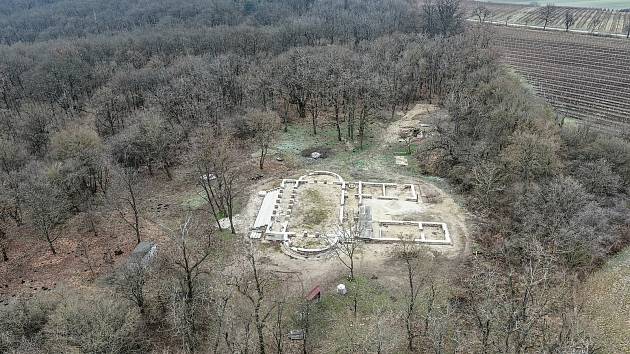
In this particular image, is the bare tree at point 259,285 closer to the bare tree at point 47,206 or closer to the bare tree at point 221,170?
the bare tree at point 221,170

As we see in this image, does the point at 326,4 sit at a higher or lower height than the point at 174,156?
higher

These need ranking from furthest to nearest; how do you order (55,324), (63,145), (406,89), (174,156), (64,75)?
(64,75)
(406,89)
(174,156)
(63,145)
(55,324)

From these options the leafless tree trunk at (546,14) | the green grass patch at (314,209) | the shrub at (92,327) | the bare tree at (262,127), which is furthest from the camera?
the leafless tree trunk at (546,14)

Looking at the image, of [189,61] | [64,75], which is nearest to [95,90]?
[64,75]

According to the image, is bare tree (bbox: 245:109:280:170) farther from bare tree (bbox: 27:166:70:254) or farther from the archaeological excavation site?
bare tree (bbox: 27:166:70:254)

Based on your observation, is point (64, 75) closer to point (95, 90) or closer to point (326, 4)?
point (95, 90)

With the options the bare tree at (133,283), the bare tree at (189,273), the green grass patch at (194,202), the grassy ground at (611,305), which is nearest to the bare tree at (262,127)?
the green grass patch at (194,202)

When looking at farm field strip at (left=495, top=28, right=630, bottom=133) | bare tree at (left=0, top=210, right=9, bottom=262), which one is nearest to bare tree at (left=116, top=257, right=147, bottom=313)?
bare tree at (left=0, top=210, right=9, bottom=262)
